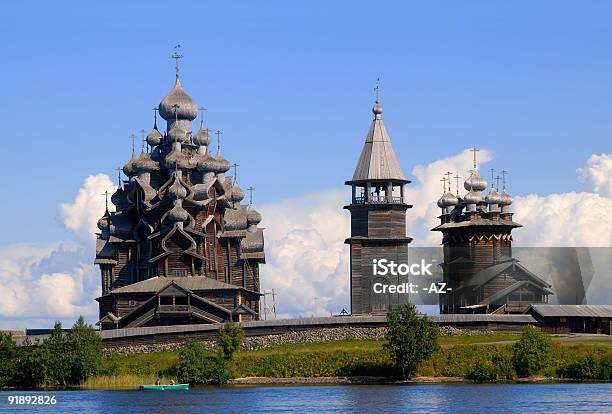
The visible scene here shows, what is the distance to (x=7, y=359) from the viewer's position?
82.3 meters

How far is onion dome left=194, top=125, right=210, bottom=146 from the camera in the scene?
104m

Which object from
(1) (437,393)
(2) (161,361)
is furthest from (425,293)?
(1) (437,393)

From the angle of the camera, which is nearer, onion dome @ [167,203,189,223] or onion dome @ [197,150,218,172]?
onion dome @ [167,203,189,223]

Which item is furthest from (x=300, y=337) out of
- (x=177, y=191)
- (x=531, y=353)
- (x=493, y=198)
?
(x=493, y=198)

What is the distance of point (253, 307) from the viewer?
105 m

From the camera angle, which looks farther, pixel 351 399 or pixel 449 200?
pixel 449 200

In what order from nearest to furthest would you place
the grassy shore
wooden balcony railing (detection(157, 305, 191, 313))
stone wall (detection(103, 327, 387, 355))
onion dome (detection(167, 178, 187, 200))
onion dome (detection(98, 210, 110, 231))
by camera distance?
the grassy shore → stone wall (detection(103, 327, 387, 355)) → wooden balcony railing (detection(157, 305, 191, 313)) → onion dome (detection(167, 178, 187, 200)) → onion dome (detection(98, 210, 110, 231))

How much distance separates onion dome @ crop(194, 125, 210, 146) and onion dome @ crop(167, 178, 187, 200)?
5.70 m

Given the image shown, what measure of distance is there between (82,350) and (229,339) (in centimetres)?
802

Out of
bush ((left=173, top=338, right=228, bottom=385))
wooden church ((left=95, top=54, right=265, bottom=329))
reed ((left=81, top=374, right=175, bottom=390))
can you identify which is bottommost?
reed ((left=81, top=374, right=175, bottom=390))

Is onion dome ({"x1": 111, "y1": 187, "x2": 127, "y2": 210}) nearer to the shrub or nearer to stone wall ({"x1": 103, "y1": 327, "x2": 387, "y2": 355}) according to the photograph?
stone wall ({"x1": 103, "y1": 327, "x2": 387, "y2": 355})

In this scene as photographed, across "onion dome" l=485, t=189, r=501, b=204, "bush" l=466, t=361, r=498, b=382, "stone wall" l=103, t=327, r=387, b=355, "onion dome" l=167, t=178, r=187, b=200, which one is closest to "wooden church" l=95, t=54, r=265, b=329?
"onion dome" l=167, t=178, r=187, b=200

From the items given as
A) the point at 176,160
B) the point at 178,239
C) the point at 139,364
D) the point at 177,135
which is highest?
the point at 177,135

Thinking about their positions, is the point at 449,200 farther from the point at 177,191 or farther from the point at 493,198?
the point at 177,191
